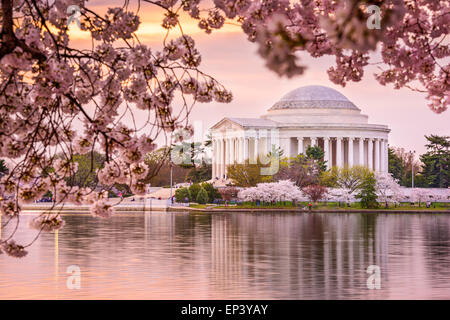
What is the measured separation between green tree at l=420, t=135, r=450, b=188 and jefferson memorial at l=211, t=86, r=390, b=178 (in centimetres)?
1121

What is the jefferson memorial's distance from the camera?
467ft

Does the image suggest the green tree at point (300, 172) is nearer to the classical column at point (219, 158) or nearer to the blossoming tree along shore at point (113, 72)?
the classical column at point (219, 158)

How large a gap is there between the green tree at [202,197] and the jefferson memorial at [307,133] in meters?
33.6

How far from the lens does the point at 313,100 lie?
150 meters

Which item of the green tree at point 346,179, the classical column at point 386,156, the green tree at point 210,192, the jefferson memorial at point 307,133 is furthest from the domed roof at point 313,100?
the green tree at point 210,192

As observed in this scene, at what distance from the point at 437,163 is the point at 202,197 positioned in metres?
53.4

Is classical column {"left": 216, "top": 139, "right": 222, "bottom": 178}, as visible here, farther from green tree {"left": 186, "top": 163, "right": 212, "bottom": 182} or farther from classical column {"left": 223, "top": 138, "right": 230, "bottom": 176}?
green tree {"left": 186, "top": 163, "right": 212, "bottom": 182}
